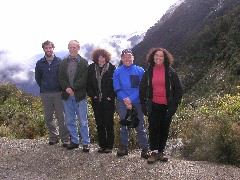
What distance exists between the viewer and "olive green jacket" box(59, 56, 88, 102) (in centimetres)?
933

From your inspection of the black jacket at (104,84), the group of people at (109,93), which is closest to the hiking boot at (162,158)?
the group of people at (109,93)

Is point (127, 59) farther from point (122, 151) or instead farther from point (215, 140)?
point (215, 140)

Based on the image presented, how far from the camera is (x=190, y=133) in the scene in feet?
33.7

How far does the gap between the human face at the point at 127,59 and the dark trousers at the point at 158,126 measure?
85cm

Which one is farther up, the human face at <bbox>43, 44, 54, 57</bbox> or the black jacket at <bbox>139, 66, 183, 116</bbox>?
the human face at <bbox>43, 44, 54, 57</bbox>

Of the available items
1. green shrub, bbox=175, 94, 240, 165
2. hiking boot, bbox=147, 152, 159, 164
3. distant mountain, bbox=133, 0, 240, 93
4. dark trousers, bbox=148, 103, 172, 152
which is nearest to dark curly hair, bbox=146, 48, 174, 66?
dark trousers, bbox=148, 103, 172, 152

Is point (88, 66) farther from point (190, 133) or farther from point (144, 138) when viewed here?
point (190, 133)

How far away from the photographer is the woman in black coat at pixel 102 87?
361 inches

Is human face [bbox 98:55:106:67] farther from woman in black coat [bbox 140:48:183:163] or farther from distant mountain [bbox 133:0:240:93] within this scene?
distant mountain [bbox 133:0:240:93]

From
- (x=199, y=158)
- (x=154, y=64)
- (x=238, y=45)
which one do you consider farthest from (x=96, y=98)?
(x=238, y=45)

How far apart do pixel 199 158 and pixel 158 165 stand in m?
1.21

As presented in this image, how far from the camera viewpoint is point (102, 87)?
9.19 meters

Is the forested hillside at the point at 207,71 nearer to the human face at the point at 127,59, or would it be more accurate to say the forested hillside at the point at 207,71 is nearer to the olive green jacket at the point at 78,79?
the human face at the point at 127,59

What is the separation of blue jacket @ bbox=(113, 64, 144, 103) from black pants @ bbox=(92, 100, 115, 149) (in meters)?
0.39
